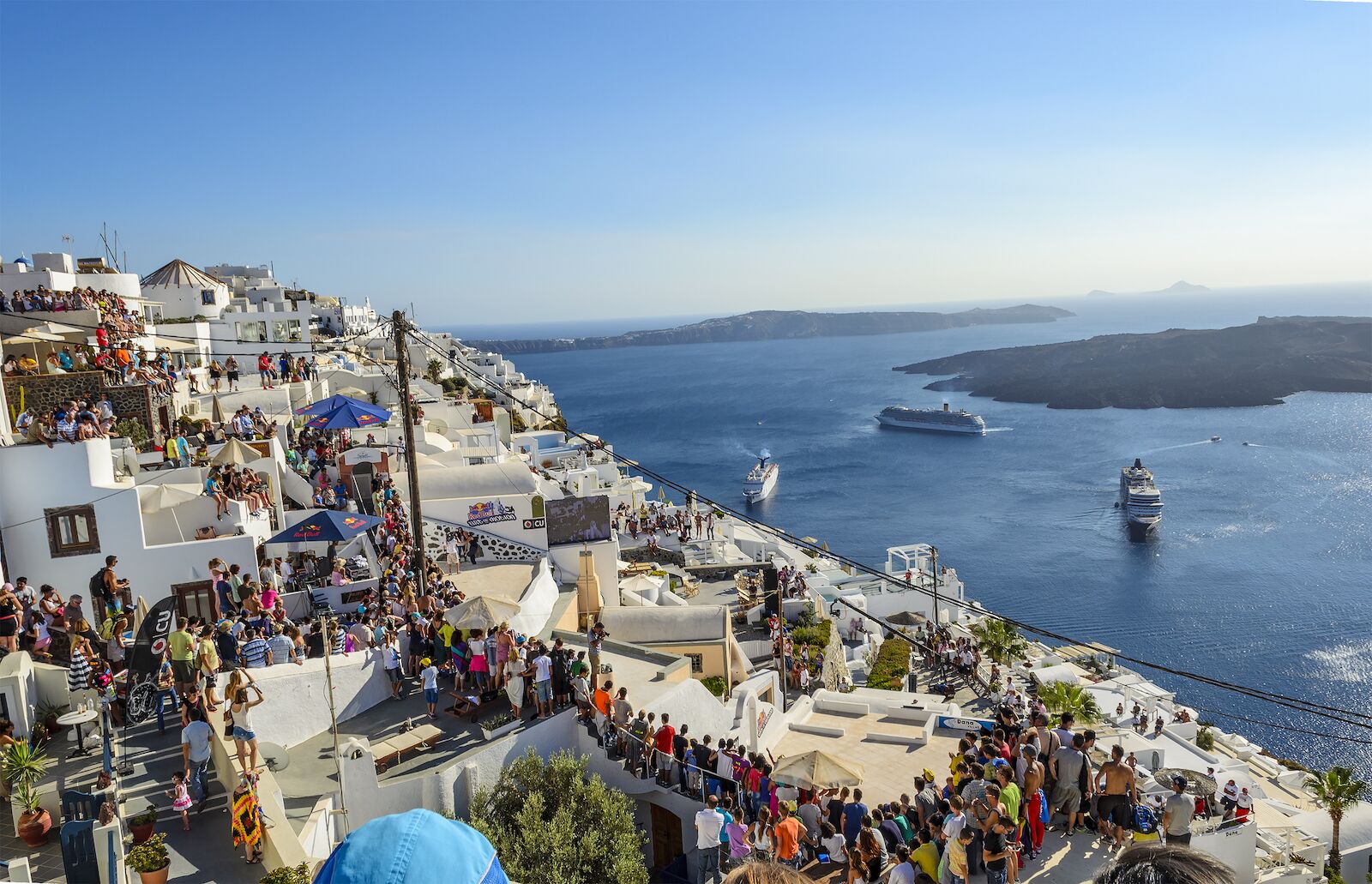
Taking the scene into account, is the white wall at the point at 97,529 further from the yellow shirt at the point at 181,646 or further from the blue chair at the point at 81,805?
the blue chair at the point at 81,805

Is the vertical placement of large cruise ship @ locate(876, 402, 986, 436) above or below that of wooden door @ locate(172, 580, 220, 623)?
below

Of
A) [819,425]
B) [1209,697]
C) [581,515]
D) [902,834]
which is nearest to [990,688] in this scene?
[581,515]

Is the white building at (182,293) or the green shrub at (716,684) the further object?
the white building at (182,293)

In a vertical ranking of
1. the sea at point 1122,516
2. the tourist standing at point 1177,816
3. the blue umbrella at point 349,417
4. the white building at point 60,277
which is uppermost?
the white building at point 60,277

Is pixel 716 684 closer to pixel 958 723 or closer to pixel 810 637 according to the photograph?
pixel 958 723

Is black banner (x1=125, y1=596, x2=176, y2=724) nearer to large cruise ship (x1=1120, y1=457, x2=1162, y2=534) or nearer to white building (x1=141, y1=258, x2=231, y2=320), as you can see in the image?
white building (x1=141, y1=258, x2=231, y2=320)

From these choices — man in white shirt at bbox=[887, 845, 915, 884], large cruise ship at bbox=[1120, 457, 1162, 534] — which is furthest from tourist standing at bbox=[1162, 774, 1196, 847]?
large cruise ship at bbox=[1120, 457, 1162, 534]

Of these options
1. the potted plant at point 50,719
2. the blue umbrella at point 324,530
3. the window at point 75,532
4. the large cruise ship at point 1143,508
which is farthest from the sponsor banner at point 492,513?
the large cruise ship at point 1143,508

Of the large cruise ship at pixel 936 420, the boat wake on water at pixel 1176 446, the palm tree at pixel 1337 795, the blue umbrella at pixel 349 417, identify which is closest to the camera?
the palm tree at pixel 1337 795
